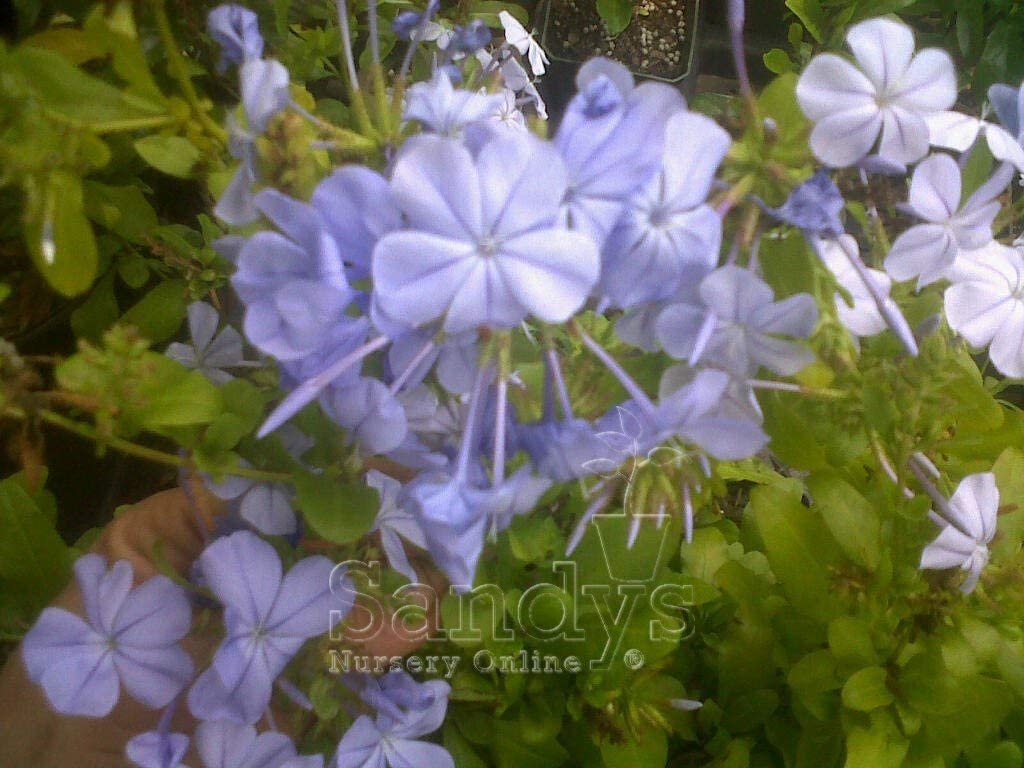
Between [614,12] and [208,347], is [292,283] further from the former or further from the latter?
[614,12]

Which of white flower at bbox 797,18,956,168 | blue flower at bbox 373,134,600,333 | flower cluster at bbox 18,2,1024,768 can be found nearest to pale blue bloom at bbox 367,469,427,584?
flower cluster at bbox 18,2,1024,768

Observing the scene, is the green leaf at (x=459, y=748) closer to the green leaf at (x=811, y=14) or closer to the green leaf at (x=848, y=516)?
the green leaf at (x=848, y=516)

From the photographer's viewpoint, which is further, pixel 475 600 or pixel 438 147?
pixel 475 600

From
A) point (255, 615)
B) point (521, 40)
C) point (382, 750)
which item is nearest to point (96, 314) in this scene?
point (255, 615)

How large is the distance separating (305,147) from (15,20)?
10.7 inches

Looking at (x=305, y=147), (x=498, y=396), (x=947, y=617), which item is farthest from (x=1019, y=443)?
(x=305, y=147)

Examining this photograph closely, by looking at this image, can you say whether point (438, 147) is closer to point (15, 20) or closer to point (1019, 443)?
point (15, 20)

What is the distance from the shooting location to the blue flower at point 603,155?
32 cm

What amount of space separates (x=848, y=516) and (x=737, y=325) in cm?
28

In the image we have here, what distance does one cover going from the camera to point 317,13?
64 centimetres

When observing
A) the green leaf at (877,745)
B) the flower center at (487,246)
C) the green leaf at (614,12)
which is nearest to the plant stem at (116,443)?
the flower center at (487,246)

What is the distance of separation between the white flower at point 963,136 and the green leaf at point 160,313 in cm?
52

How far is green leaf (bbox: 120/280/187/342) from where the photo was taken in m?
0.59

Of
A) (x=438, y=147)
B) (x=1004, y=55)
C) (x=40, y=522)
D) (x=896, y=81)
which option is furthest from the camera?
(x=1004, y=55)
